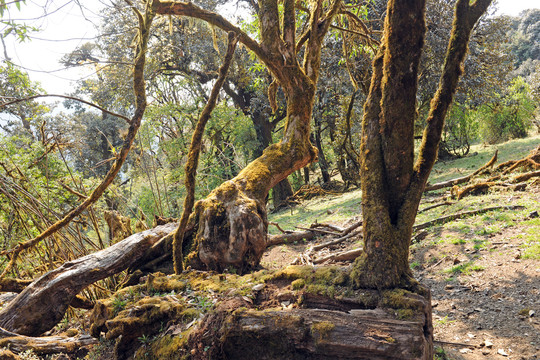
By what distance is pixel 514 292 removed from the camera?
3.65 m

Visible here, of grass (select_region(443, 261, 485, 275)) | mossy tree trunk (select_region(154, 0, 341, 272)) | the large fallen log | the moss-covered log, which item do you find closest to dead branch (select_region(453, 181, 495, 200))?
grass (select_region(443, 261, 485, 275))

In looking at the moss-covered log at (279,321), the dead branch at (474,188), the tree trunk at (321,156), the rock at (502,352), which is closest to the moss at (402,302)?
the moss-covered log at (279,321)

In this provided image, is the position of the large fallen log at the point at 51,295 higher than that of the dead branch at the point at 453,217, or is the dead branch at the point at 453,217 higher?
the large fallen log at the point at 51,295

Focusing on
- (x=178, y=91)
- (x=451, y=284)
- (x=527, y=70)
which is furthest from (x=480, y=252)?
(x=527, y=70)

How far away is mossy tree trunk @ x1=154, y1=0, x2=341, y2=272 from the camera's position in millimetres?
4391

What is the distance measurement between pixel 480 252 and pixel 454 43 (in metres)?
3.18

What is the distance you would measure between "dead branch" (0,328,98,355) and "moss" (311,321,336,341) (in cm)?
231

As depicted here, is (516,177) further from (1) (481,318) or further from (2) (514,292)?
(1) (481,318)

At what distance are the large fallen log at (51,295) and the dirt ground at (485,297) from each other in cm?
373

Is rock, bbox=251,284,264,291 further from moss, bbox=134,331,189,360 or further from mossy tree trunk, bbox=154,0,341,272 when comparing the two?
mossy tree trunk, bbox=154,0,341,272

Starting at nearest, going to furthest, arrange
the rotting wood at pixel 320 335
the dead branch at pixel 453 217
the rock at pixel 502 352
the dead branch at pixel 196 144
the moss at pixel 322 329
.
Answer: the rotting wood at pixel 320 335
the moss at pixel 322 329
the rock at pixel 502 352
the dead branch at pixel 196 144
the dead branch at pixel 453 217

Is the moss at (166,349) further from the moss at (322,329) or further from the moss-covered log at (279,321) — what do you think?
the moss at (322,329)

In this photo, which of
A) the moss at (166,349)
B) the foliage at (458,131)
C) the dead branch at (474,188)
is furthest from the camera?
the foliage at (458,131)

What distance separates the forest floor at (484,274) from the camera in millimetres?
3027
